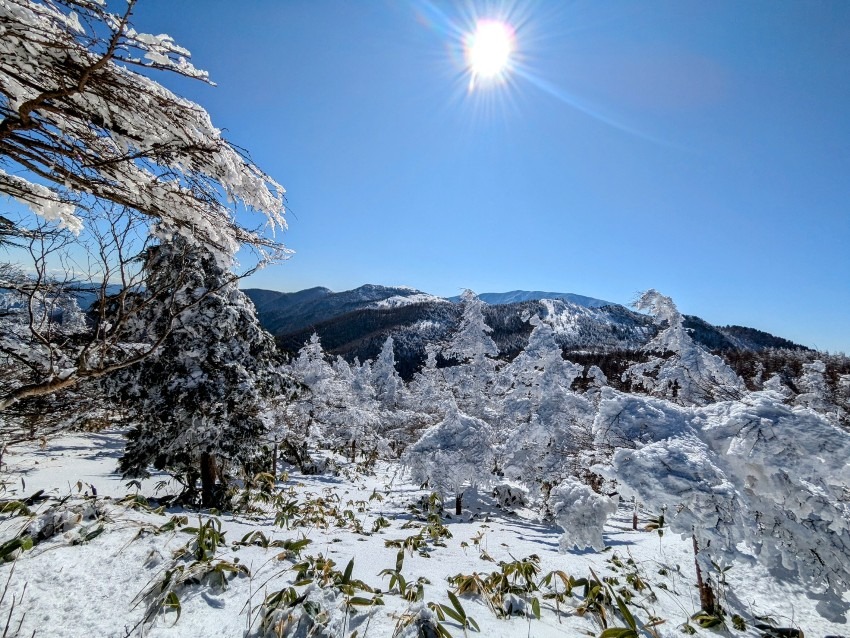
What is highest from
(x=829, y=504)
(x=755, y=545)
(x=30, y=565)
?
(x=829, y=504)

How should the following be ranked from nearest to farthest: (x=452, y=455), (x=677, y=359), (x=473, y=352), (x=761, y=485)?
(x=761, y=485)
(x=452, y=455)
(x=677, y=359)
(x=473, y=352)

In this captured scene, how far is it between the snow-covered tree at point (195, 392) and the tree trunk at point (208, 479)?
2cm

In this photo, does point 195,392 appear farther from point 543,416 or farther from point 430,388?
point 430,388

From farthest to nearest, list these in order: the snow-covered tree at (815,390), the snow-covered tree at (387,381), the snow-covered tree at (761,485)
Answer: the snow-covered tree at (387,381)
the snow-covered tree at (815,390)
the snow-covered tree at (761,485)

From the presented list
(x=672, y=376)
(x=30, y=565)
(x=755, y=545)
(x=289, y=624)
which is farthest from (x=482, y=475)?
(x=30, y=565)

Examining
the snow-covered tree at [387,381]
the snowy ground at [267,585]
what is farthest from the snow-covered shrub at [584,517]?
the snow-covered tree at [387,381]

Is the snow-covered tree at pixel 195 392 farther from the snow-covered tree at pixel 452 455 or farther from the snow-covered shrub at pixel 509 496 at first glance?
the snow-covered shrub at pixel 509 496

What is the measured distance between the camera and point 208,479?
9.73 metres

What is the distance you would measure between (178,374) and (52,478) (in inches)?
320

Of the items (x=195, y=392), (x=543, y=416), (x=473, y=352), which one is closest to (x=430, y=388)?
(x=473, y=352)

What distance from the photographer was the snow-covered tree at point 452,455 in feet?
44.2

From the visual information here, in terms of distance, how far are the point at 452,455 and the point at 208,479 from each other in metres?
7.89

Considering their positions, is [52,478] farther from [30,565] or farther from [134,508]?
[30,565]

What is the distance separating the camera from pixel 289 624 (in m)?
3.22
